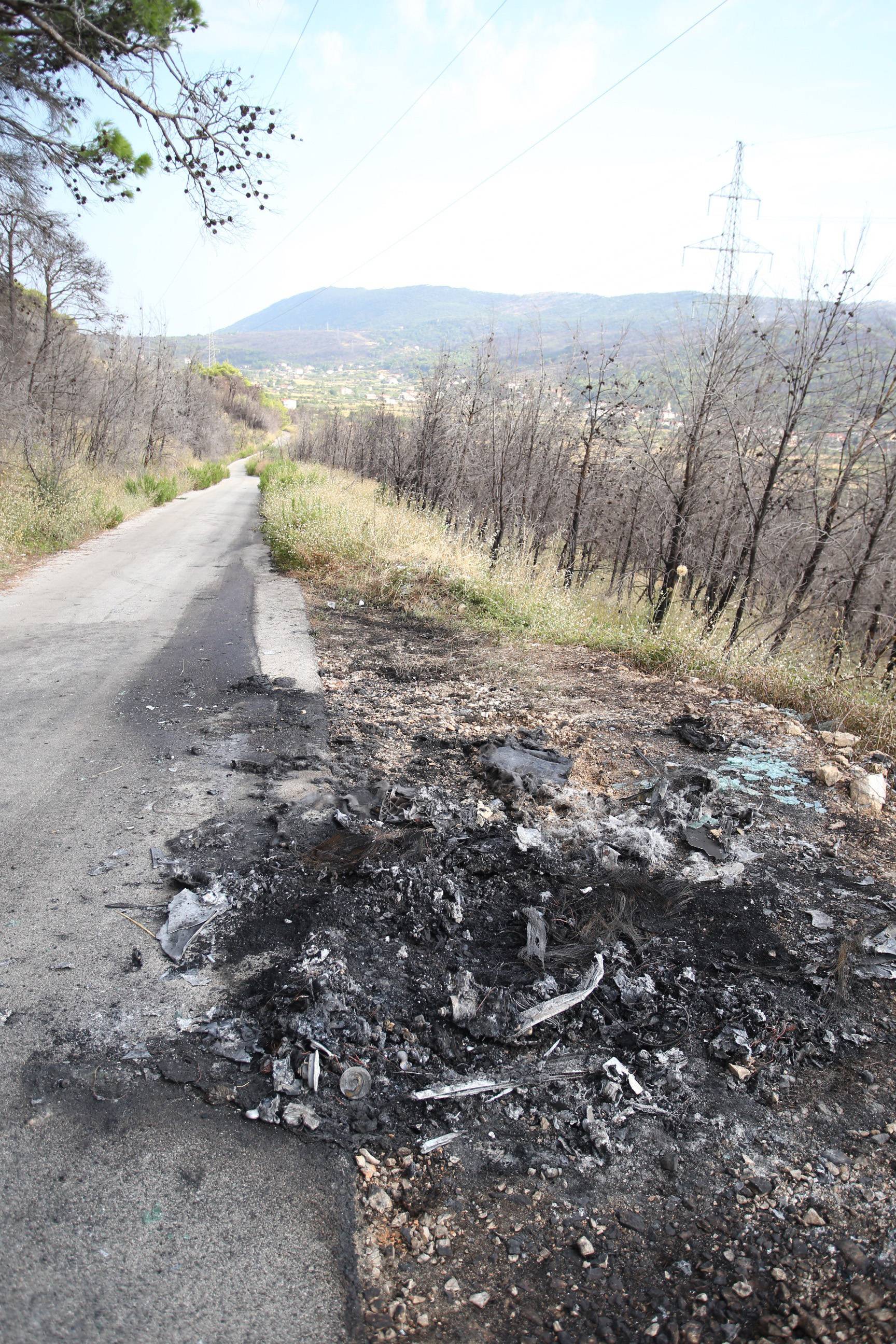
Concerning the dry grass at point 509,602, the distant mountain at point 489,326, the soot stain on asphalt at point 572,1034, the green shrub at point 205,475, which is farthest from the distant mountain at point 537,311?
the green shrub at point 205,475

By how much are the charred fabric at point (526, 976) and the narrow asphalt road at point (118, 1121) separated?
6.9 inches

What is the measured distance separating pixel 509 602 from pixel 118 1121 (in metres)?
7.26

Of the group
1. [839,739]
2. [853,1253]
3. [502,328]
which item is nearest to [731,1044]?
[853,1253]

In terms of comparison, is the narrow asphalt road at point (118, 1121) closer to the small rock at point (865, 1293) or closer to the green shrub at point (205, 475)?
the small rock at point (865, 1293)

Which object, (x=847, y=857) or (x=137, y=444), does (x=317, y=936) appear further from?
(x=137, y=444)

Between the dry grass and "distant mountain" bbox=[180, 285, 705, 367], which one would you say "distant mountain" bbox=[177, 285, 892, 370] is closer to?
"distant mountain" bbox=[180, 285, 705, 367]

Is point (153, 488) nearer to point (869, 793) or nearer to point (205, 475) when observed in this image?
point (205, 475)

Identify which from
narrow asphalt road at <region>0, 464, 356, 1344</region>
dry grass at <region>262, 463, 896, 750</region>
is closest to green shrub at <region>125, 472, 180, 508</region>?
dry grass at <region>262, 463, 896, 750</region>

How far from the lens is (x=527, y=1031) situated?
8.57 ft

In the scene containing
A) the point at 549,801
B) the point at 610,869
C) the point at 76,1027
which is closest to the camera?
the point at 76,1027

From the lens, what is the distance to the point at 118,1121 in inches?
84.8

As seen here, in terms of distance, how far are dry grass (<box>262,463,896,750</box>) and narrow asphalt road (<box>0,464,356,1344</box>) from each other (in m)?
4.18

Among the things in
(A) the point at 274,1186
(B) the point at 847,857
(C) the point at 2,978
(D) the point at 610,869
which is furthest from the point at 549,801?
(C) the point at 2,978

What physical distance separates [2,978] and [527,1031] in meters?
2.03
